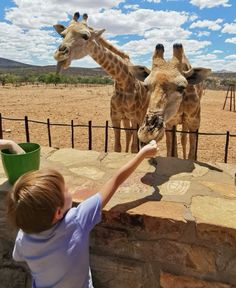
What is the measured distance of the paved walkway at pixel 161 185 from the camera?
226cm

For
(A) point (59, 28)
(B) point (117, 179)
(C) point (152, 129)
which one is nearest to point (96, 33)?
(A) point (59, 28)

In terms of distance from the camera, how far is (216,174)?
3104 mm

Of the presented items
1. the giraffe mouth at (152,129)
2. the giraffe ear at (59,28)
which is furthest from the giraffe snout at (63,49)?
the giraffe mouth at (152,129)

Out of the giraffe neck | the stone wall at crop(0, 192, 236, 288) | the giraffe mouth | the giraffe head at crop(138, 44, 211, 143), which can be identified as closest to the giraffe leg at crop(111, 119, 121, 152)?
the giraffe neck

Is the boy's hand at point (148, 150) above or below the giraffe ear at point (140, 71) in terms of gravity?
below

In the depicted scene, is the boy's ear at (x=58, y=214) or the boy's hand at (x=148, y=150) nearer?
the boy's ear at (x=58, y=214)

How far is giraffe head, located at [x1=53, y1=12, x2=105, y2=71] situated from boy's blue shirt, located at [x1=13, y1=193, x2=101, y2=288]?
150 inches

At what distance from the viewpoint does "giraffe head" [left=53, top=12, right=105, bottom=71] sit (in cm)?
519

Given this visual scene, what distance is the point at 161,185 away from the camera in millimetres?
2803

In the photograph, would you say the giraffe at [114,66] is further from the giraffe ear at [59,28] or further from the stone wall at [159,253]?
the stone wall at [159,253]

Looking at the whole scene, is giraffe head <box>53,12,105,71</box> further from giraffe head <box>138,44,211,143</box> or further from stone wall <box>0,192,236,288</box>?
stone wall <box>0,192,236,288</box>

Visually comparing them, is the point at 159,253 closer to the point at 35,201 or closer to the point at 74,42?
the point at 35,201

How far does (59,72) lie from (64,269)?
4014 millimetres

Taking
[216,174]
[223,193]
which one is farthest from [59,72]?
[223,193]
